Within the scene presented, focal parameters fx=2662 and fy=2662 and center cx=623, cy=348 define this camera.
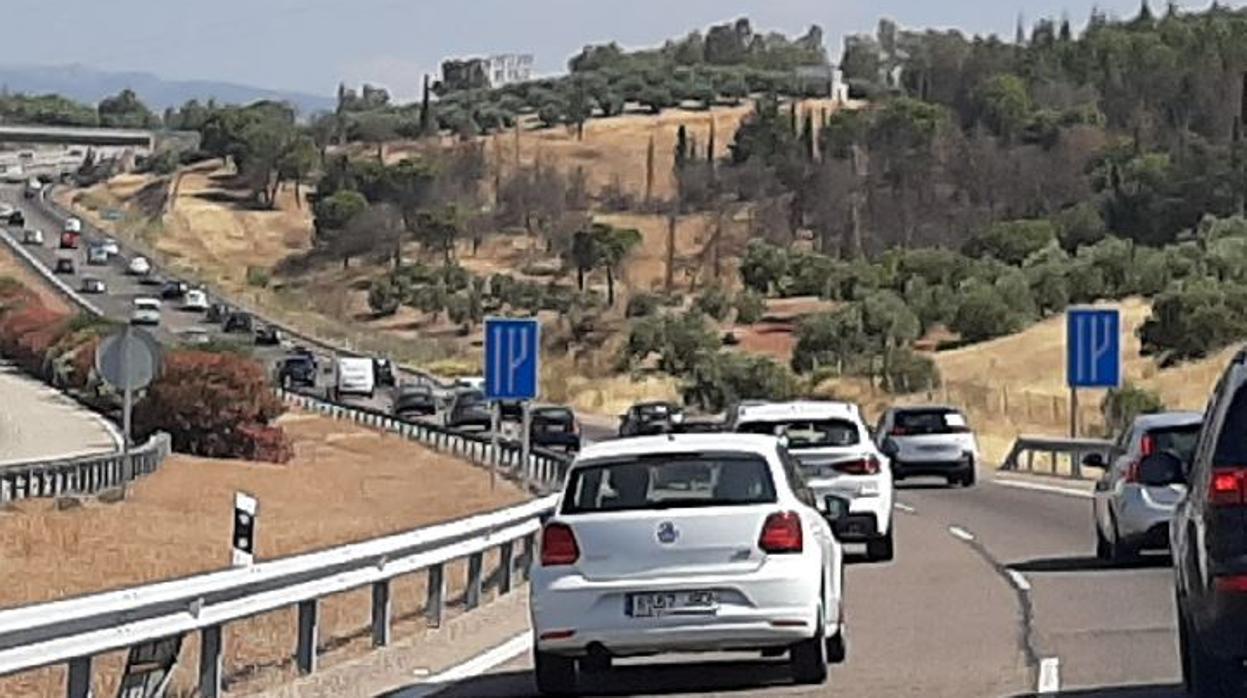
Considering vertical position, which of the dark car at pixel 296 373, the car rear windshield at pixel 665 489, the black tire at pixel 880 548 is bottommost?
the dark car at pixel 296 373

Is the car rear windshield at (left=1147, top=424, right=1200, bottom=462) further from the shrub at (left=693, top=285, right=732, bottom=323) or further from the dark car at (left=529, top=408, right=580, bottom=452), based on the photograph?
the shrub at (left=693, top=285, right=732, bottom=323)

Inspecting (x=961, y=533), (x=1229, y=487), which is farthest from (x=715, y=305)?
(x=1229, y=487)

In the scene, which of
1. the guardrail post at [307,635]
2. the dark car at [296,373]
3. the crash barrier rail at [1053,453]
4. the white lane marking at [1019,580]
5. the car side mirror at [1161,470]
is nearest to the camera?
the car side mirror at [1161,470]

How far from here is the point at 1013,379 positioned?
283 feet

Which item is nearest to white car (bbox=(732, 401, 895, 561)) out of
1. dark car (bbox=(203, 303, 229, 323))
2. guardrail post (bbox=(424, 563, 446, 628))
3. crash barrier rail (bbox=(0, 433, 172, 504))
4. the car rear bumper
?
guardrail post (bbox=(424, 563, 446, 628))

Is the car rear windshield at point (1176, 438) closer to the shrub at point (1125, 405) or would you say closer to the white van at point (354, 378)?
the shrub at point (1125, 405)

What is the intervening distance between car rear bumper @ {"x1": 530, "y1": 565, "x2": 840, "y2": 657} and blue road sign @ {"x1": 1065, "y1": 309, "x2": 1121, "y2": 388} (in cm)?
3633

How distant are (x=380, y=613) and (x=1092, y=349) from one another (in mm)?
34516

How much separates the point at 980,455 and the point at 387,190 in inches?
4719

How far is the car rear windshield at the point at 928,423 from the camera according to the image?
45.5m

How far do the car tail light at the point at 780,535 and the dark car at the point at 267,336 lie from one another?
9851cm

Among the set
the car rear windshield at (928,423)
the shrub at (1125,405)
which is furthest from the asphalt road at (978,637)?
the shrub at (1125,405)

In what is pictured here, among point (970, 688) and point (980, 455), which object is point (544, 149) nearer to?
point (980, 455)

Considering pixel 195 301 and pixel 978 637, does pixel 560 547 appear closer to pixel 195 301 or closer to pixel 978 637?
pixel 978 637
